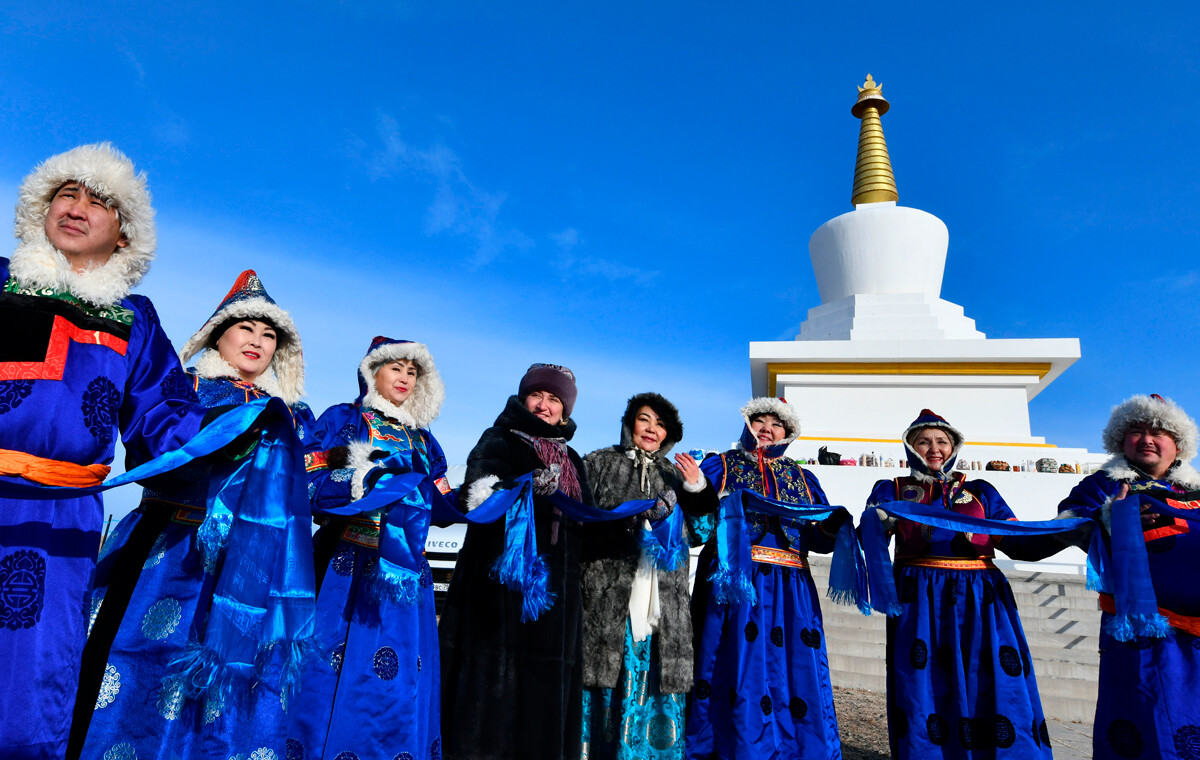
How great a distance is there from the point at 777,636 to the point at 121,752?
3.32 m

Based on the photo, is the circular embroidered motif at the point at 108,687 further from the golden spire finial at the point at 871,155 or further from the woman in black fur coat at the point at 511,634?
the golden spire finial at the point at 871,155

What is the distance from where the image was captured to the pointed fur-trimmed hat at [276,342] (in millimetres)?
3375

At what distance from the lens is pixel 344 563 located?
346 cm

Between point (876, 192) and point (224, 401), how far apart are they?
19.3 m

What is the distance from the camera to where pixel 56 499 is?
2.20 meters

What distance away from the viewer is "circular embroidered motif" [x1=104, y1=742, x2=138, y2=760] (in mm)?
2371

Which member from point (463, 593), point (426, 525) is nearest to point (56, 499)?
point (426, 525)

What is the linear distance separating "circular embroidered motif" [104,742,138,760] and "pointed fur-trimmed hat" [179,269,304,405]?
1.56 m

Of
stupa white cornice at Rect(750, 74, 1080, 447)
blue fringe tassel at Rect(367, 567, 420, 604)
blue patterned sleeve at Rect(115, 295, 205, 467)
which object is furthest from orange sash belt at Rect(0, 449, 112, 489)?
stupa white cornice at Rect(750, 74, 1080, 447)

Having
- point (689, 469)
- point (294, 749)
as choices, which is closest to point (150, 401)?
point (294, 749)

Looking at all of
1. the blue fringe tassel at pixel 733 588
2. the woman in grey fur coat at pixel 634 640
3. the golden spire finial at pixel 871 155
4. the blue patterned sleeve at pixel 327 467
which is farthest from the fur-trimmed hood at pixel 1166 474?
the golden spire finial at pixel 871 155

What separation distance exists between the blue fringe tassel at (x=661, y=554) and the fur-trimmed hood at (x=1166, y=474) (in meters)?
2.67

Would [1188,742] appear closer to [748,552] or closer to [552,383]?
[748,552]

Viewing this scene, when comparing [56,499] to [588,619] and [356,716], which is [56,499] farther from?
[588,619]
